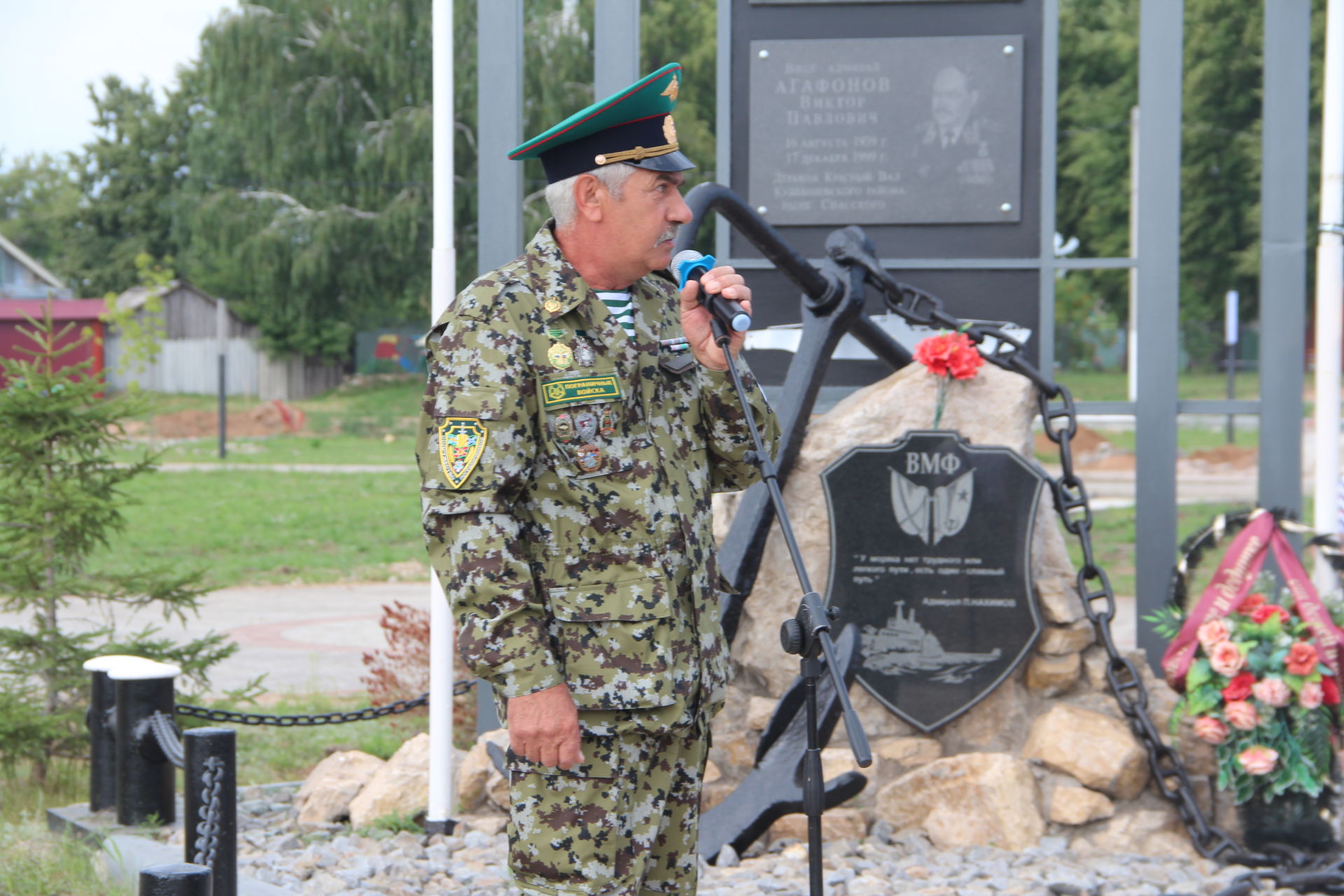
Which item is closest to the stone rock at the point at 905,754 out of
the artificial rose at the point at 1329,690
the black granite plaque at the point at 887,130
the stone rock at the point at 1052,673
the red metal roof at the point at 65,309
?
the stone rock at the point at 1052,673

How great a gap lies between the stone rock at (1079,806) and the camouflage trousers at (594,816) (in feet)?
6.28

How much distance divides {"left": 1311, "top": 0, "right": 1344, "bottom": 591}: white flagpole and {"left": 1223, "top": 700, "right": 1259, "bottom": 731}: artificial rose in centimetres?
93

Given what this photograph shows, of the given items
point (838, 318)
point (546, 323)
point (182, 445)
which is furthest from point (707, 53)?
point (546, 323)

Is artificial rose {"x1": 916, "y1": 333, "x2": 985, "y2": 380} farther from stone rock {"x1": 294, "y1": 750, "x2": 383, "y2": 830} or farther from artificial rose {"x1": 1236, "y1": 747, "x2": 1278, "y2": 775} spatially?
stone rock {"x1": 294, "y1": 750, "x2": 383, "y2": 830}

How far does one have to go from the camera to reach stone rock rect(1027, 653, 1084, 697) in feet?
13.4

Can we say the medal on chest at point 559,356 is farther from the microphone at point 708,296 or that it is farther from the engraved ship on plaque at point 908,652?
the engraved ship on plaque at point 908,652

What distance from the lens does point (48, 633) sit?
4.39 meters

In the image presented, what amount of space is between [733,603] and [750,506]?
26 centimetres

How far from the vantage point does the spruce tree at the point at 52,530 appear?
4.33 meters

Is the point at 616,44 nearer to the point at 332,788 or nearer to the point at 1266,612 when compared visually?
the point at 332,788

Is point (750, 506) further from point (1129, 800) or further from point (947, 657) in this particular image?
point (1129, 800)

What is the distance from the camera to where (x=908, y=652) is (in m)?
4.04

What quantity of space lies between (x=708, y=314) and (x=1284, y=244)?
2.99 metres

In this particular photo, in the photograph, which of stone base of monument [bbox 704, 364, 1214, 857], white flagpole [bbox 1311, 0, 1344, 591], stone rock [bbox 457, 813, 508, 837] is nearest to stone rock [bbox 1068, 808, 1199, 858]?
stone base of monument [bbox 704, 364, 1214, 857]
